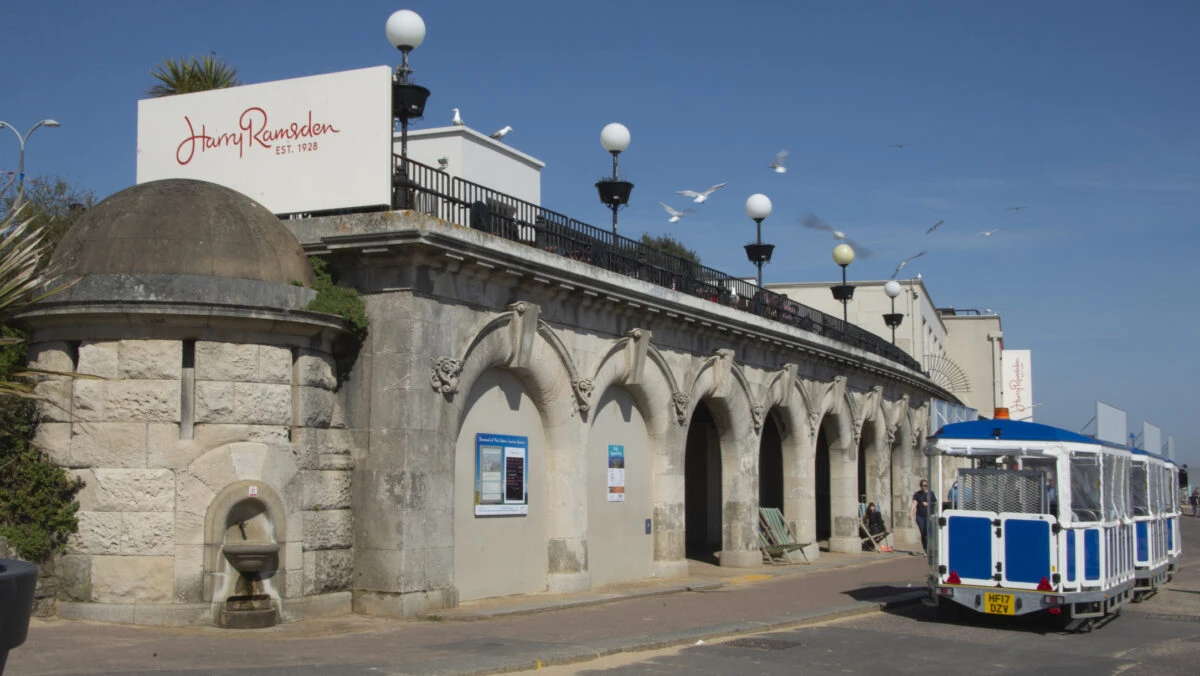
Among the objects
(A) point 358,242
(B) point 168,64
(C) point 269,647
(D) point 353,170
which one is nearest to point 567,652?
(C) point 269,647

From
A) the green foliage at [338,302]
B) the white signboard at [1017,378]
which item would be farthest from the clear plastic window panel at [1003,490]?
the white signboard at [1017,378]

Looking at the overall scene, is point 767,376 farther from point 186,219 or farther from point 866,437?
point 186,219

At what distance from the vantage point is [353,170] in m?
15.8

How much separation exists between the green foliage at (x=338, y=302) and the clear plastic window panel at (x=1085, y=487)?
29.8 feet

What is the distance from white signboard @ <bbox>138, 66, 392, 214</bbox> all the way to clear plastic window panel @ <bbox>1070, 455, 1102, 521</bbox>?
9391 millimetres

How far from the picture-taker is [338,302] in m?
14.9

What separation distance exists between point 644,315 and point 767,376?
6.11 m

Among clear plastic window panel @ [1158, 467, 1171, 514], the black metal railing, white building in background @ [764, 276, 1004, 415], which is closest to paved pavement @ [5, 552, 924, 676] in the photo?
clear plastic window panel @ [1158, 467, 1171, 514]

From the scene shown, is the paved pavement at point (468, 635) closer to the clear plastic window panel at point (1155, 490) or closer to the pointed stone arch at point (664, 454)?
the pointed stone arch at point (664, 454)

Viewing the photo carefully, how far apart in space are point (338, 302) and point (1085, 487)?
974 centimetres

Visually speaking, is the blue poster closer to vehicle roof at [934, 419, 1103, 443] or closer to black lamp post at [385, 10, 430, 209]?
black lamp post at [385, 10, 430, 209]

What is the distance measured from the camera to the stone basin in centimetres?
1343

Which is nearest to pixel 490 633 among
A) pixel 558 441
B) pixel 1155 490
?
pixel 558 441

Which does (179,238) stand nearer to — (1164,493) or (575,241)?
(575,241)
